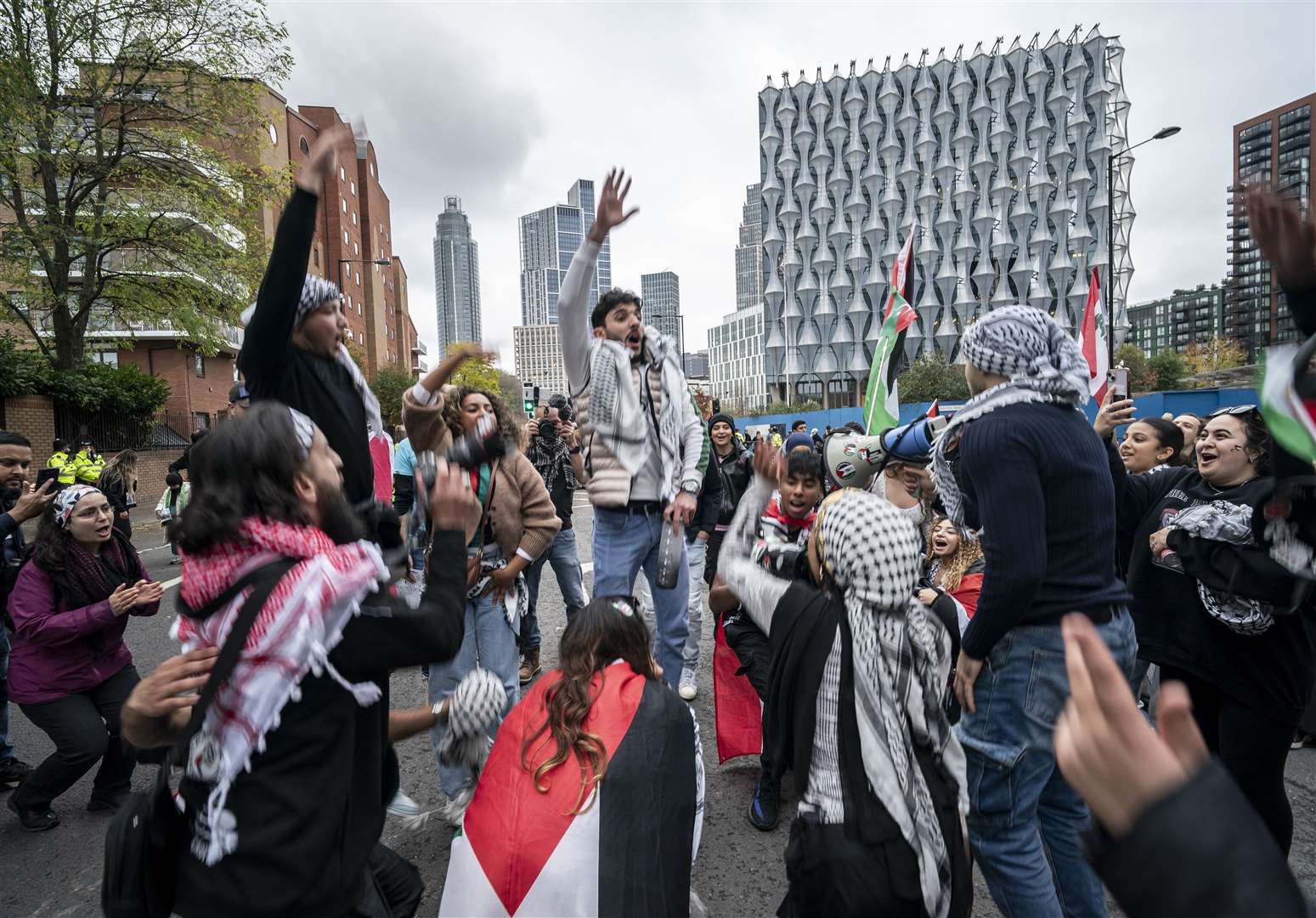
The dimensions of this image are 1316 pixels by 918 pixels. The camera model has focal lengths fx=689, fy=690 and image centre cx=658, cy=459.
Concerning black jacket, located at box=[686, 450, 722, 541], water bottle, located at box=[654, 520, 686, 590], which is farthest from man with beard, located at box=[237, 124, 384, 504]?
black jacket, located at box=[686, 450, 722, 541]

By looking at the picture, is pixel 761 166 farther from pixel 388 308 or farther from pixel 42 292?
pixel 42 292

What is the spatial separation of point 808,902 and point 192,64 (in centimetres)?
2069

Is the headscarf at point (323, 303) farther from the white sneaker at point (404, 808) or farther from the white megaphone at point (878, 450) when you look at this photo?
A: the white sneaker at point (404, 808)

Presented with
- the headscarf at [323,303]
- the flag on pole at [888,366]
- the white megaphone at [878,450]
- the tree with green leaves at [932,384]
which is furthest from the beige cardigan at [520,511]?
the tree with green leaves at [932,384]

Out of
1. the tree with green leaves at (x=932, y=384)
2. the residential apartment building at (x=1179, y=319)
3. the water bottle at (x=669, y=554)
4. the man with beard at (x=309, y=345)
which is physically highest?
the residential apartment building at (x=1179, y=319)

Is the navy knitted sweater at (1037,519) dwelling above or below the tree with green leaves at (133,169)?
below

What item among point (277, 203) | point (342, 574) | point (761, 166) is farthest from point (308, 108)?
point (342, 574)

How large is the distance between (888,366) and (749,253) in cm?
16224

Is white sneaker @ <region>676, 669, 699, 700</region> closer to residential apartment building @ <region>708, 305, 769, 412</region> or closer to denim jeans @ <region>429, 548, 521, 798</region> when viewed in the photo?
denim jeans @ <region>429, 548, 521, 798</region>

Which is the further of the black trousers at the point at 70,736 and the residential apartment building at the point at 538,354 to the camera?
the residential apartment building at the point at 538,354

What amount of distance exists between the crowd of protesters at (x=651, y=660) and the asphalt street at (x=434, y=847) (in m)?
0.16

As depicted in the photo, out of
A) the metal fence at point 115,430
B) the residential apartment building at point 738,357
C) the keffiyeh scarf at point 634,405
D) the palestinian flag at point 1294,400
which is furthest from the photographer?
the residential apartment building at point 738,357

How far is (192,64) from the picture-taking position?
1591 cm

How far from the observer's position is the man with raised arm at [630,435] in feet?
9.90
